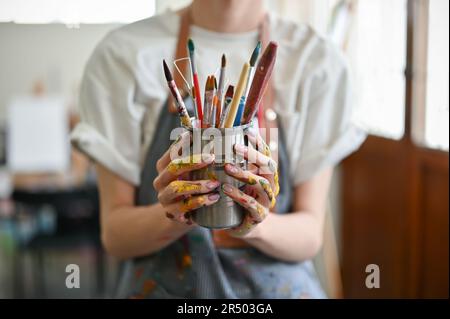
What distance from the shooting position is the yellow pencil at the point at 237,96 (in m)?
0.48

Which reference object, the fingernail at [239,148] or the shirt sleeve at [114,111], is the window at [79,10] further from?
the fingernail at [239,148]

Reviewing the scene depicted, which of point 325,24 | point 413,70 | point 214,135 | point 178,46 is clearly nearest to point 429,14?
point 413,70

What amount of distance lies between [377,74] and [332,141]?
52 cm

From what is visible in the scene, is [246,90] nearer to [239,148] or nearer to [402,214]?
[239,148]

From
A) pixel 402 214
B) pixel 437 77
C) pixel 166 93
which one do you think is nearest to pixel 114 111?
pixel 166 93

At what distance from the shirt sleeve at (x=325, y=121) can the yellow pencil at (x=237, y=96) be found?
0.24 meters

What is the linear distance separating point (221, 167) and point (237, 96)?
0.20ft

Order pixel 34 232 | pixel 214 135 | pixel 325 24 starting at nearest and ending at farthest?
pixel 214 135 → pixel 325 24 → pixel 34 232

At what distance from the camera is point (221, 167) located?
0.49m

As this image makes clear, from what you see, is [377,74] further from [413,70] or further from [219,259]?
[219,259]

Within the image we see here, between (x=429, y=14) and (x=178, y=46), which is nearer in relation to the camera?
(x=178, y=46)

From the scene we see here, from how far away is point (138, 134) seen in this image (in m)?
0.69

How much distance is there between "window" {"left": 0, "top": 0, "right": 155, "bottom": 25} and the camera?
659 millimetres

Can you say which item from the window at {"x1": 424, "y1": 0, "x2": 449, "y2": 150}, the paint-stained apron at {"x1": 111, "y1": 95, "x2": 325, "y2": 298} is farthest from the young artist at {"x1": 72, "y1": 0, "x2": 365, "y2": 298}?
the window at {"x1": 424, "y1": 0, "x2": 449, "y2": 150}
